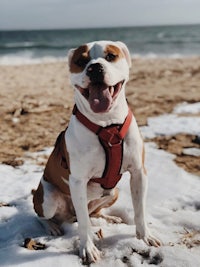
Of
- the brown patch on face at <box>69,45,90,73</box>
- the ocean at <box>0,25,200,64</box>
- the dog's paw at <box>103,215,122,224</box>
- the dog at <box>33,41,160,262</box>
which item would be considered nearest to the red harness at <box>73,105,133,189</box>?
the dog at <box>33,41,160,262</box>

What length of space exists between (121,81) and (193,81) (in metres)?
7.32

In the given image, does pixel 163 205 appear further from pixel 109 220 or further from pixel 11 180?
pixel 11 180

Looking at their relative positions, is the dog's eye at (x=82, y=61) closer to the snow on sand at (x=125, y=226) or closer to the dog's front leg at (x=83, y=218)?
the dog's front leg at (x=83, y=218)

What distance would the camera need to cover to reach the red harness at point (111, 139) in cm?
279

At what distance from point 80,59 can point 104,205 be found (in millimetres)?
1353

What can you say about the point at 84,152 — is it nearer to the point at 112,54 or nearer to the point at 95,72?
the point at 95,72

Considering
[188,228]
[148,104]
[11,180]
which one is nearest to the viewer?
[188,228]

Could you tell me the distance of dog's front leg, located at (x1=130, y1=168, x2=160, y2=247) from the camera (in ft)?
9.93

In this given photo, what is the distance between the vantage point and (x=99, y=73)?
101 inches

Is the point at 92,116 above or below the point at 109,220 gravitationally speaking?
above

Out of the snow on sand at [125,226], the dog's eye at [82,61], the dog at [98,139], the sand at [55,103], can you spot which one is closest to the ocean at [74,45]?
the sand at [55,103]

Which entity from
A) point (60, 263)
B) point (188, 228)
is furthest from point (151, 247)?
point (60, 263)

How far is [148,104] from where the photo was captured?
738 centimetres

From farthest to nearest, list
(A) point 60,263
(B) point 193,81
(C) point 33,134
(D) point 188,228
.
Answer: (B) point 193,81 → (C) point 33,134 → (D) point 188,228 → (A) point 60,263
